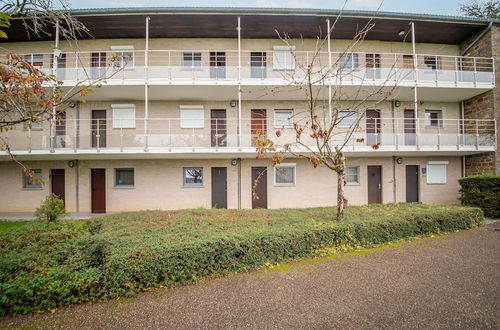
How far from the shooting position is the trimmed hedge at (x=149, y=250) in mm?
3471

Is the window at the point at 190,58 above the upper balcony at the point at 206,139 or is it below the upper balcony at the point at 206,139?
above

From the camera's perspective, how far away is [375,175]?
532 inches

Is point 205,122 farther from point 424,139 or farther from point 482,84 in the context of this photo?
point 482,84

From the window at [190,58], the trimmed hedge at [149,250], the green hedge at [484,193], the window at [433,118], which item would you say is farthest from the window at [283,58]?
the green hedge at [484,193]

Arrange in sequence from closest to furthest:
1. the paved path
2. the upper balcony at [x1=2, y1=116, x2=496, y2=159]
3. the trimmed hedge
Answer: the paved path → the trimmed hedge → the upper balcony at [x1=2, y1=116, x2=496, y2=159]

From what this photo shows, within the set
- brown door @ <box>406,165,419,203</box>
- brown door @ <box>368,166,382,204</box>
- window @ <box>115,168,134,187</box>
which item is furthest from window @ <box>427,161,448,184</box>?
window @ <box>115,168,134,187</box>

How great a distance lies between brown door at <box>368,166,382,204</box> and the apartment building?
0.06m

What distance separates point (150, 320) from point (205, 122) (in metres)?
10.8

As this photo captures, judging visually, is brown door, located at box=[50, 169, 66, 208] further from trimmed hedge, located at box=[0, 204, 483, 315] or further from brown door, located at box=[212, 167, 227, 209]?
brown door, located at box=[212, 167, 227, 209]

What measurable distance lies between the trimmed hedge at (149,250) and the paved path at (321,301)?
223 millimetres

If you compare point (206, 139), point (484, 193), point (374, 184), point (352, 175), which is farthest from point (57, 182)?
point (484, 193)

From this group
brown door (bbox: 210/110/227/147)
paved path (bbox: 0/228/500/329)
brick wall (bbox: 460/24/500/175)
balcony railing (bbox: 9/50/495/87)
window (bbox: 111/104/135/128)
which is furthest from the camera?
brown door (bbox: 210/110/227/147)

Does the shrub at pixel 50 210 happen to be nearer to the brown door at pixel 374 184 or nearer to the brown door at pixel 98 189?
the brown door at pixel 98 189

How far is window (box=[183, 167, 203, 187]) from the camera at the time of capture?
41.9 feet
